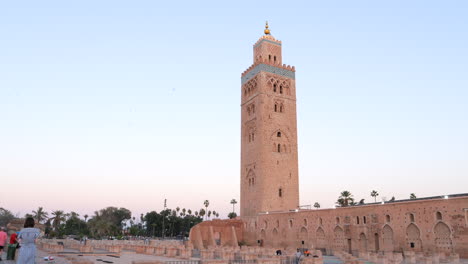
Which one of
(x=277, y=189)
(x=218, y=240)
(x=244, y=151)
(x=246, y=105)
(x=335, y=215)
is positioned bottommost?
(x=218, y=240)

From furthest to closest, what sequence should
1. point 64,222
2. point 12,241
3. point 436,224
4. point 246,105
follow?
point 64,222 → point 246,105 → point 436,224 → point 12,241

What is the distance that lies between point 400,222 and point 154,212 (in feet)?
219

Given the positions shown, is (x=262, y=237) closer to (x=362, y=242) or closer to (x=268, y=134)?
(x=268, y=134)

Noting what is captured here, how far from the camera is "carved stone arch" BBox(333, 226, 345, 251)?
30.4 meters

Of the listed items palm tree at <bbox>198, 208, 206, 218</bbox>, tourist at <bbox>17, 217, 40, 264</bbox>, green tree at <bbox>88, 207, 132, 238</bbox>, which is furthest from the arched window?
palm tree at <bbox>198, 208, 206, 218</bbox>

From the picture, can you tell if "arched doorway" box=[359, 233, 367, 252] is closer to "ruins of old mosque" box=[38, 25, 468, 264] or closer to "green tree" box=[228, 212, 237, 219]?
"ruins of old mosque" box=[38, 25, 468, 264]

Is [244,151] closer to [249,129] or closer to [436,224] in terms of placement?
[249,129]

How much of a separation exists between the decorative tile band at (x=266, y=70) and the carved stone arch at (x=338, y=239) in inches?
924

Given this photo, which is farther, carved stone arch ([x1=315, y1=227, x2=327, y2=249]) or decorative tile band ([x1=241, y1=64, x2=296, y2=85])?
decorative tile band ([x1=241, y1=64, x2=296, y2=85])

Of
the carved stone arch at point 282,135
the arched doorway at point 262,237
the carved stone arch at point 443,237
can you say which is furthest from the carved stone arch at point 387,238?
the carved stone arch at point 282,135

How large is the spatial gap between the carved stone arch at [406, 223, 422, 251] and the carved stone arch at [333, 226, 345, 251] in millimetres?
6094

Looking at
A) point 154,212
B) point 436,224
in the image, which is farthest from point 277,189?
point 154,212

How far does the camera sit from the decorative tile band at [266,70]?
47375 mm

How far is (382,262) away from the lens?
64.9ft
